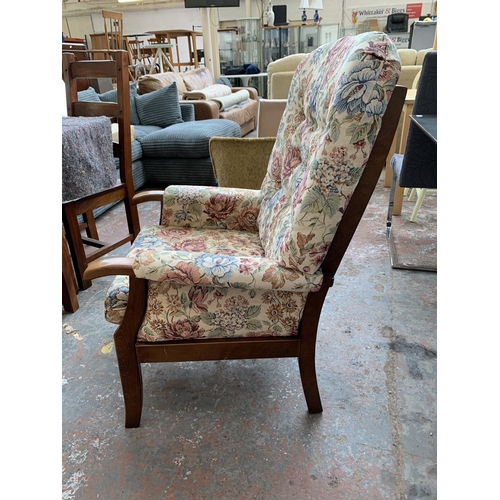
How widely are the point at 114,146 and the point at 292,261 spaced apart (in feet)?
5.21

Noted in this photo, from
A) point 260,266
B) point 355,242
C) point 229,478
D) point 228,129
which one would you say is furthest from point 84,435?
point 228,129

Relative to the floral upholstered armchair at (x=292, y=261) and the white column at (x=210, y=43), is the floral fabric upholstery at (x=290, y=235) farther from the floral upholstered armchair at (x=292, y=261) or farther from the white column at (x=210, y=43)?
the white column at (x=210, y=43)

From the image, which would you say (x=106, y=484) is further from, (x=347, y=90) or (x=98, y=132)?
(x=98, y=132)

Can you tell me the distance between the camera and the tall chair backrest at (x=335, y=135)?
2.70ft

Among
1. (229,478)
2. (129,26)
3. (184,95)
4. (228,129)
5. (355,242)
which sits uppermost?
(129,26)

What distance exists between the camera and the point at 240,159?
2.10m

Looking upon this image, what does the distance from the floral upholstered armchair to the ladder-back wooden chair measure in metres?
0.82

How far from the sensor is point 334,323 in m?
1.70

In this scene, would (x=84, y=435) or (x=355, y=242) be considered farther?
(x=355, y=242)

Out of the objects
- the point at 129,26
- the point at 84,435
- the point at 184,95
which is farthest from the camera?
the point at 129,26

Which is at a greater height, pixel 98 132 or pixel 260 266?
pixel 98 132

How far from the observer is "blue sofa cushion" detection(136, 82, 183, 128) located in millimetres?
3773

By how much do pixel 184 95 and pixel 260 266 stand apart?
4.06 metres

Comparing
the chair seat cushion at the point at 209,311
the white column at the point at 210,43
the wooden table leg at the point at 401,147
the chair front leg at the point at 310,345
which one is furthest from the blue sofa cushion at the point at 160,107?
the white column at the point at 210,43
